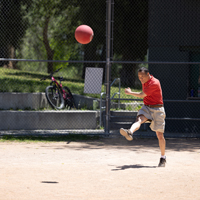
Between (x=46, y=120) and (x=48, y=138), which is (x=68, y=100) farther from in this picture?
(x=48, y=138)

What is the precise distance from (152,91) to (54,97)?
6.82m

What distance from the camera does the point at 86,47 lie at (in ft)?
83.0

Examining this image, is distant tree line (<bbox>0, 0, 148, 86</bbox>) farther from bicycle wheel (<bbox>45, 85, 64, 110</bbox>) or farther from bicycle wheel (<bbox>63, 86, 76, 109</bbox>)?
bicycle wheel (<bbox>45, 85, 64, 110</bbox>)

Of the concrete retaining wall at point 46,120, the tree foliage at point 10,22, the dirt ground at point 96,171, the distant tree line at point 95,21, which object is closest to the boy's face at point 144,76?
the dirt ground at point 96,171

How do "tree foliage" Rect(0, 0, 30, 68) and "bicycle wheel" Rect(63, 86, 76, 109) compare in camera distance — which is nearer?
"bicycle wheel" Rect(63, 86, 76, 109)

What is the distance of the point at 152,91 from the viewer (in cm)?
678

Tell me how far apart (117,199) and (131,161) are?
2747 millimetres

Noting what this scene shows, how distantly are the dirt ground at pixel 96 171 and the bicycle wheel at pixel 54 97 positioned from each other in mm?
3233

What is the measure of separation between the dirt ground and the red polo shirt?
1.24m

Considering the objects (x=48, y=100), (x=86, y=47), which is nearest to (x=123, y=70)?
(x=86, y=47)

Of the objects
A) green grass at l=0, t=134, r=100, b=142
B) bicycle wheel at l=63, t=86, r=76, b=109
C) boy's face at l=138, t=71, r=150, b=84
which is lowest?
green grass at l=0, t=134, r=100, b=142

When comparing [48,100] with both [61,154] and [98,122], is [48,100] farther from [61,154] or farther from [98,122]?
[61,154]

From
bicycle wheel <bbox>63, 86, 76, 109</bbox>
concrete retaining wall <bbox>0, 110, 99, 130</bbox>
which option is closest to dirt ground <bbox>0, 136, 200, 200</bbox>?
concrete retaining wall <bbox>0, 110, 99, 130</bbox>

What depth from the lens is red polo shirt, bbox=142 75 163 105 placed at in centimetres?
674
